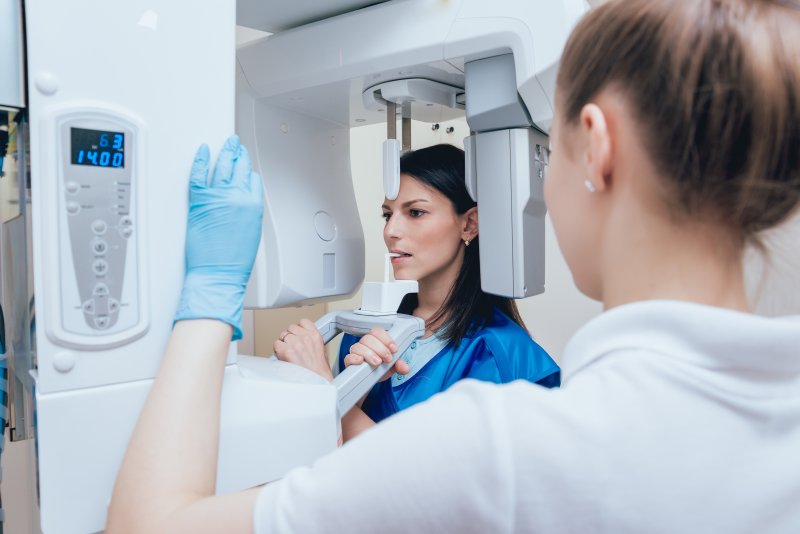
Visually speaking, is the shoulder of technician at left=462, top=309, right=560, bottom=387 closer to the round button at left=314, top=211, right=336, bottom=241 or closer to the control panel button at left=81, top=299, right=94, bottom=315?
the round button at left=314, top=211, right=336, bottom=241

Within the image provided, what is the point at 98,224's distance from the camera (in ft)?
2.10

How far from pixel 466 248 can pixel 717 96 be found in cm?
118

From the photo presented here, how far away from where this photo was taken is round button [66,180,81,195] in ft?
2.05

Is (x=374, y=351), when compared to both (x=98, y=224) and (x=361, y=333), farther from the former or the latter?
(x=98, y=224)

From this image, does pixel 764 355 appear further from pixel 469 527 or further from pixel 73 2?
pixel 73 2

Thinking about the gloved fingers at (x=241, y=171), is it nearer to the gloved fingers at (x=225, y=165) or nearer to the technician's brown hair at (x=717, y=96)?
the gloved fingers at (x=225, y=165)

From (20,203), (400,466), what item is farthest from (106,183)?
(400,466)

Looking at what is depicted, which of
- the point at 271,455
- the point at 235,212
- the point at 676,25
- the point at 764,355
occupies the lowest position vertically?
the point at 271,455

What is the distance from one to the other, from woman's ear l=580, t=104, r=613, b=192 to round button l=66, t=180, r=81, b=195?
523 mm

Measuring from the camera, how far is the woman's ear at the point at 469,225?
1595mm

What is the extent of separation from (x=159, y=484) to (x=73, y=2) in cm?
51

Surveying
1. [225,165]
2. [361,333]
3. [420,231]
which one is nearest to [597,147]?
[225,165]

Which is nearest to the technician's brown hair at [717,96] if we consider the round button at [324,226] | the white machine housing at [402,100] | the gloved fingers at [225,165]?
the white machine housing at [402,100]

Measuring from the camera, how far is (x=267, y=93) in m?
1.11
